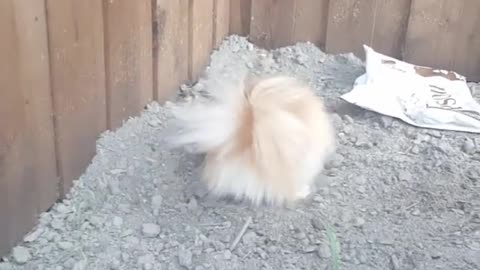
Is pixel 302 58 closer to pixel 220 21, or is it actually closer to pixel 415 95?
pixel 220 21

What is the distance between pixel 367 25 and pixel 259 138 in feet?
3.05

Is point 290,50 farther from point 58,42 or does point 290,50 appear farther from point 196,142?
point 58,42

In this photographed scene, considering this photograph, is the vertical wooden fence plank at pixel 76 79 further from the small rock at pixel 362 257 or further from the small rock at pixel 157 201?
the small rock at pixel 362 257

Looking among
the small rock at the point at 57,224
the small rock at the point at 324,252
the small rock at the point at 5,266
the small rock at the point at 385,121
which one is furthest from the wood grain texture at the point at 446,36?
the small rock at the point at 5,266

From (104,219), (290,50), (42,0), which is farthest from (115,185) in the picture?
(290,50)

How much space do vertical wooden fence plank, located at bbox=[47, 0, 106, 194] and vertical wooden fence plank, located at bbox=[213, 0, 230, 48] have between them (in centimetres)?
64

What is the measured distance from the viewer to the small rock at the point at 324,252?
1366 mm

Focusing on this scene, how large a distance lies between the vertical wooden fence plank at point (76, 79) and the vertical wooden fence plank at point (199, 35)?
0.46m

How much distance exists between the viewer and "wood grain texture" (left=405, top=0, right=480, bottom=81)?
6.92 ft

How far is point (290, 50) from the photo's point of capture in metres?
2.19

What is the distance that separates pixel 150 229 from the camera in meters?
1.41

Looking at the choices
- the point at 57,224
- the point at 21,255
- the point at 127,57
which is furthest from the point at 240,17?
the point at 21,255

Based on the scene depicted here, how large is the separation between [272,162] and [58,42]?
44 centimetres

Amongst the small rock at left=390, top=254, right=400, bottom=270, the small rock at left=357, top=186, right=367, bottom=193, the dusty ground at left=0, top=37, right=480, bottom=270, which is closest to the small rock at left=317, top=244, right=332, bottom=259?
the dusty ground at left=0, top=37, right=480, bottom=270
